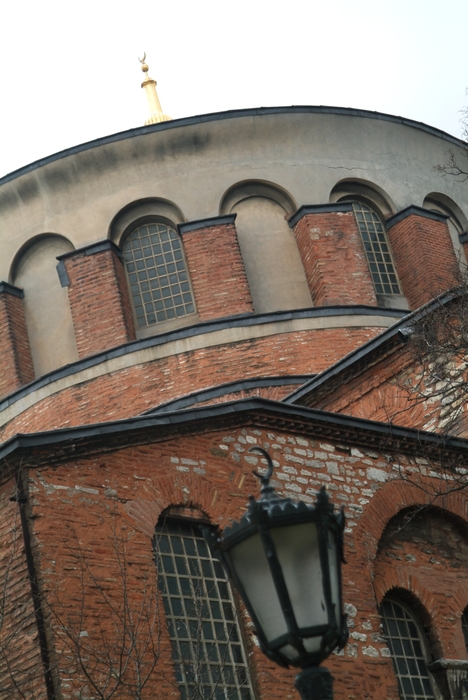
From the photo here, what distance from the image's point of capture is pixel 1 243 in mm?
22234

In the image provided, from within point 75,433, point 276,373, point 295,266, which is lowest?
point 75,433

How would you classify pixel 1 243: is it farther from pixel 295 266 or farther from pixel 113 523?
pixel 113 523

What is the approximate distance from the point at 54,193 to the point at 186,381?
14.4 ft

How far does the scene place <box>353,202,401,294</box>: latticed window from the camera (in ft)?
72.4

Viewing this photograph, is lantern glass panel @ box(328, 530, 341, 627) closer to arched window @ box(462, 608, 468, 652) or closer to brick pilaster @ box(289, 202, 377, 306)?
arched window @ box(462, 608, 468, 652)

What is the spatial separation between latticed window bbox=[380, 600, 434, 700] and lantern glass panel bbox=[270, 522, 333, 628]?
6.77 meters

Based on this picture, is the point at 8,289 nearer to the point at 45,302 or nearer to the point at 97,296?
the point at 45,302

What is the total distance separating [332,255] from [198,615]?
→ 11.6 m

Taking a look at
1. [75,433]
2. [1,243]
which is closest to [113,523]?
[75,433]

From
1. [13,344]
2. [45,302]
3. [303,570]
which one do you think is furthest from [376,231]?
[303,570]

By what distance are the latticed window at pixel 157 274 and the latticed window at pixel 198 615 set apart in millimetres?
9821

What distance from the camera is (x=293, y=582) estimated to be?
5.82m

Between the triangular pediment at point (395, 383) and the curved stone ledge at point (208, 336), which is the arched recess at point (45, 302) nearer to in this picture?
the curved stone ledge at point (208, 336)

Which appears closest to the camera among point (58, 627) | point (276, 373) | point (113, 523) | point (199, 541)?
point (58, 627)
